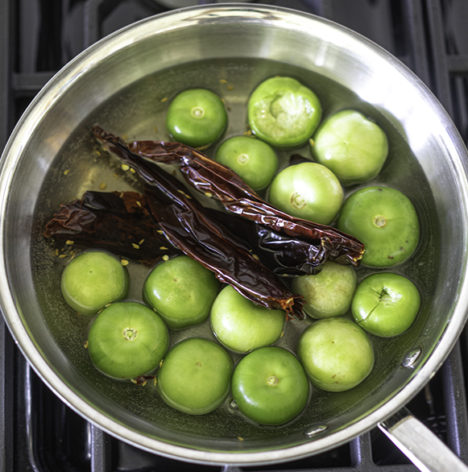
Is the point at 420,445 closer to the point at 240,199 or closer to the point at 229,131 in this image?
the point at 240,199

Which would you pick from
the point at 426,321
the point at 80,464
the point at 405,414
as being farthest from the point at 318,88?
the point at 80,464

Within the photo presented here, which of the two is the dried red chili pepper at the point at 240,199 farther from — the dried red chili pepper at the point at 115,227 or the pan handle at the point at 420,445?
the pan handle at the point at 420,445

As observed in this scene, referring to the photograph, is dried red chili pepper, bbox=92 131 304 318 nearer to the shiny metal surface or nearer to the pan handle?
the shiny metal surface

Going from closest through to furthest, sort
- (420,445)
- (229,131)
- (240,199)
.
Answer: (420,445) → (240,199) → (229,131)

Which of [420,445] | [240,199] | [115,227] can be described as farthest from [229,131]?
[420,445]

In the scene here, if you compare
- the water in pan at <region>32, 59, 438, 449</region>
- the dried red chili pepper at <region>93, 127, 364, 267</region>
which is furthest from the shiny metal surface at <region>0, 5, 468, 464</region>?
the dried red chili pepper at <region>93, 127, 364, 267</region>

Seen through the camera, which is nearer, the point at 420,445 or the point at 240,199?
the point at 420,445

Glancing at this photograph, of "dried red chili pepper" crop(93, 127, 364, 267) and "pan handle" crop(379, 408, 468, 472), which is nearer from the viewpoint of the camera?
"pan handle" crop(379, 408, 468, 472)
